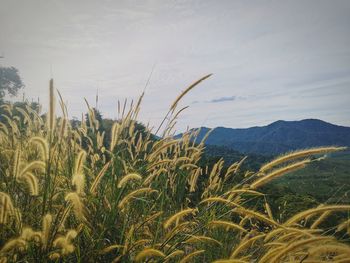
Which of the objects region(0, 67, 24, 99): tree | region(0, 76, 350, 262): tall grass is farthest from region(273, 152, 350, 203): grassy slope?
region(0, 67, 24, 99): tree

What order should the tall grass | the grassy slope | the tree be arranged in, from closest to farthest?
1. the tall grass
2. the grassy slope
3. the tree

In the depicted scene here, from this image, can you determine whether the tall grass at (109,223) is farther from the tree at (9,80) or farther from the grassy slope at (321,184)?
the tree at (9,80)

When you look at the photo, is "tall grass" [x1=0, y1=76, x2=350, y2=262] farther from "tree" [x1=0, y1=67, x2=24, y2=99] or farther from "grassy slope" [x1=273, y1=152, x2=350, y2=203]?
"tree" [x1=0, y1=67, x2=24, y2=99]

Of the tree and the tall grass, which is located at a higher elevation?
the tree

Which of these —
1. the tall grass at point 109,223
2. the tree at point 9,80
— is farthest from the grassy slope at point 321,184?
the tree at point 9,80

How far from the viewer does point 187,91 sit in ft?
9.29

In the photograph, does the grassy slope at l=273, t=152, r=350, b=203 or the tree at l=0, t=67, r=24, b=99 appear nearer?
the grassy slope at l=273, t=152, r=350, b=203

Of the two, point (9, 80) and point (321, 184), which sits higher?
point (9, 80)

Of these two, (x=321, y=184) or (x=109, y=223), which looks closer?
(x=109, y=223)

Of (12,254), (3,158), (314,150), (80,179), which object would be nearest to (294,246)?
(314,150)

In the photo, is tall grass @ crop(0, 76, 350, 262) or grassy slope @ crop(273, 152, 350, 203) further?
grassy slope @ crop(273, 152, 350, 203)

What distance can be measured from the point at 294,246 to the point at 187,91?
1.69 meters

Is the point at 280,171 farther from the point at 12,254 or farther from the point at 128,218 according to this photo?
the point at 12,254

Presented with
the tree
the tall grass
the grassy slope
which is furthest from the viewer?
the tree
